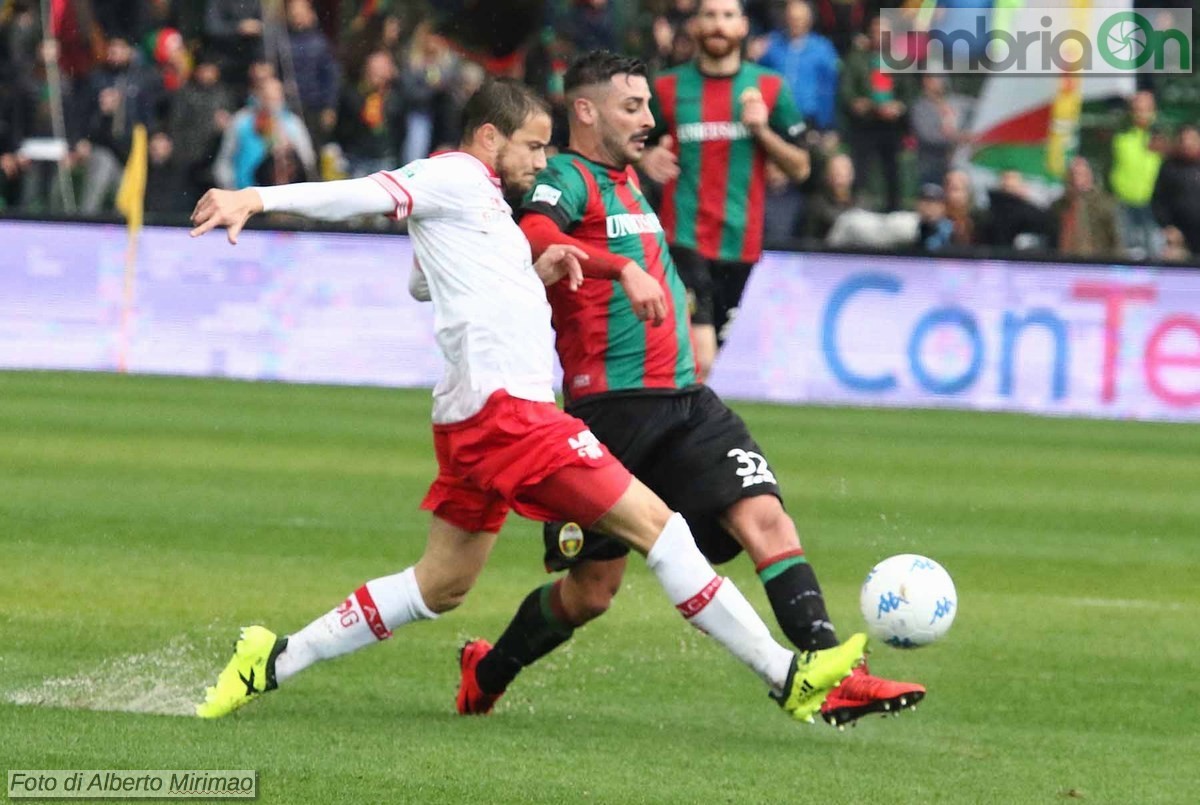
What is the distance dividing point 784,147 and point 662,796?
533 cm

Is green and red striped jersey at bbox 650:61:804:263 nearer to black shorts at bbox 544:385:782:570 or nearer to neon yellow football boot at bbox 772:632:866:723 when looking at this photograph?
black shorts at bbox 544:385:782:570

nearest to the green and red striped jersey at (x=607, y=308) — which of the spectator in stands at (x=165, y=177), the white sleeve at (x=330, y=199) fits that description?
the white sleeve at (x=330, y=199)

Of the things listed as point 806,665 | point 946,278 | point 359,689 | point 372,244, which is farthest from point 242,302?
point 806,665

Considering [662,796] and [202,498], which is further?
[202,498]

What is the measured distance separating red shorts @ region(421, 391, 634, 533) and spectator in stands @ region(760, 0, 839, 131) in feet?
45.2

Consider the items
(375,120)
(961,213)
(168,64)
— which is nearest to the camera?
(961,213)

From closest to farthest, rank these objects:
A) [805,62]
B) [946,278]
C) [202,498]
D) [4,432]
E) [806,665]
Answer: [806,665], [202,498], [4,432], [946,278], [805,62]

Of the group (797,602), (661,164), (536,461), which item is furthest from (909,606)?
(661,164)

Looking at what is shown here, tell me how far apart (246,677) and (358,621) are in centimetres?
38

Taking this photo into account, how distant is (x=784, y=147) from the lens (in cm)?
1015

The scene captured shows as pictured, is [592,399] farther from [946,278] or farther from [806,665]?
[946,278]

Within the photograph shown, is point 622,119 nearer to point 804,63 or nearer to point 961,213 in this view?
point 961,213

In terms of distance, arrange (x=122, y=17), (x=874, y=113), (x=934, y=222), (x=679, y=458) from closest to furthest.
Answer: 1. (x=679, y=458)
2. (x=934, y=222)
3. (x=874, y=113)
4. (x=122, y=17)

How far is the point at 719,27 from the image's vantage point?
1041cm
